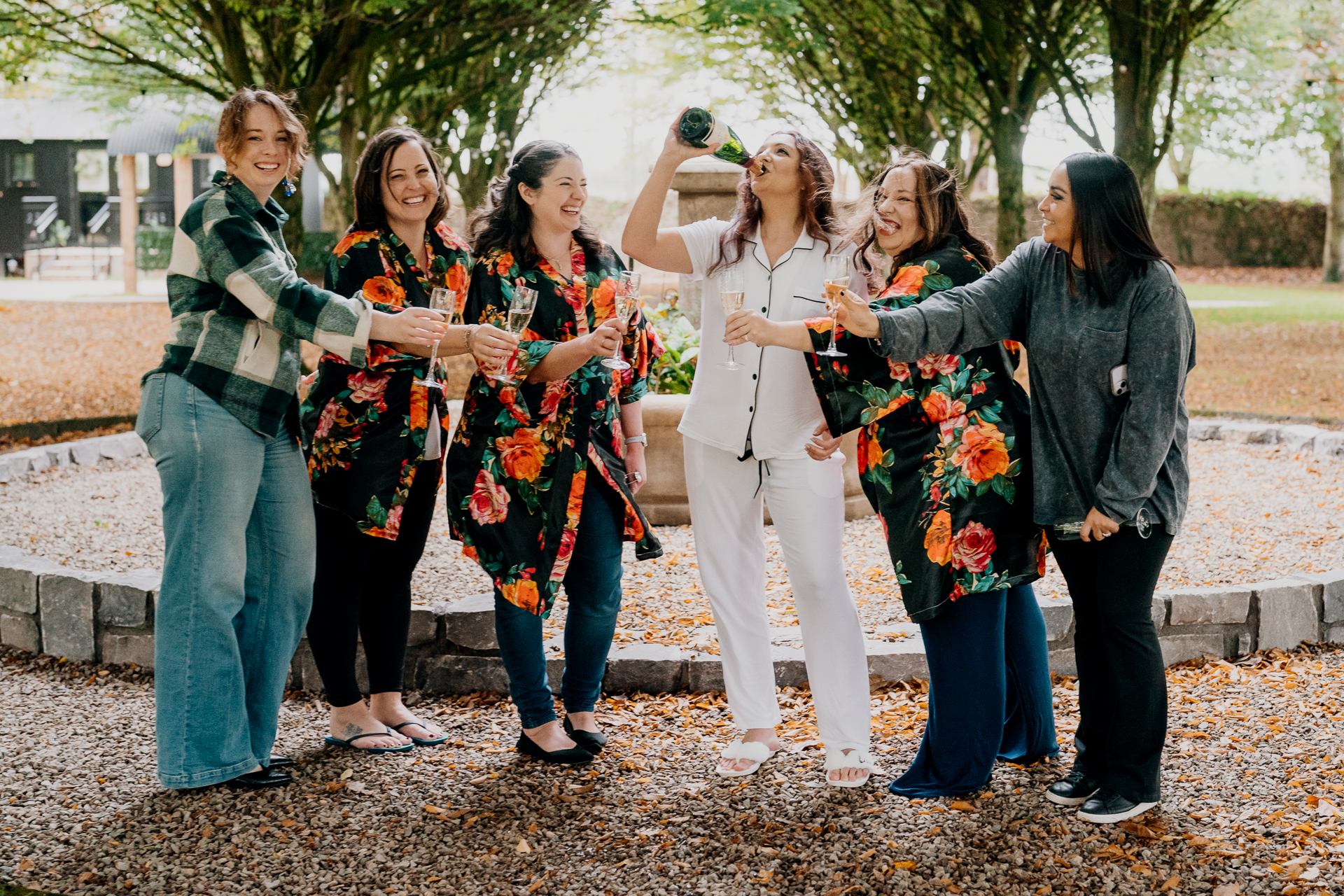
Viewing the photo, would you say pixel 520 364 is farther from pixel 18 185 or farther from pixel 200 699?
pixel 18 185

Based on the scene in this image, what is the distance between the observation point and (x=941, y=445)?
3199 mm

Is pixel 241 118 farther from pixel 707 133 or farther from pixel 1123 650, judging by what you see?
pixel 1123 650

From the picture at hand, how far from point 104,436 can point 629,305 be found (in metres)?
6.59

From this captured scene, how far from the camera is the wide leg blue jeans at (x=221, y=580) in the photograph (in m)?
3.25

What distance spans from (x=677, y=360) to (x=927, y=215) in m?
3.94

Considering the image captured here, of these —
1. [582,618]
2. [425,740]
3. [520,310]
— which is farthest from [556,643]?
[520,310]

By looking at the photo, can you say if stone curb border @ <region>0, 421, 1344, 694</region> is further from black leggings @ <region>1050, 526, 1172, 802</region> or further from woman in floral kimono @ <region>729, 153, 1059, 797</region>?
black leggings @ <region>1050, 526, 1172, 802</region>

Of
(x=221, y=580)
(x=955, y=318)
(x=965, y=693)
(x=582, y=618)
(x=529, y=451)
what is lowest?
(x=965, y=693)

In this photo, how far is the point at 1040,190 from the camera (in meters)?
32.7

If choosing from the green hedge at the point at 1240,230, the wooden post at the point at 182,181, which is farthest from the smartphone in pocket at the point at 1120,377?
the green hedge at the point at 1240,230

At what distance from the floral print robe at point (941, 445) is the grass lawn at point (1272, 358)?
25.9 ft

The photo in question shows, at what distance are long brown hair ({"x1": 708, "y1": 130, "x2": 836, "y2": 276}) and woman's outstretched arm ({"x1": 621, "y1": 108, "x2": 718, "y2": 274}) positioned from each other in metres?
0.12

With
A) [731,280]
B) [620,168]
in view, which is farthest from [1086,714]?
[620,168]

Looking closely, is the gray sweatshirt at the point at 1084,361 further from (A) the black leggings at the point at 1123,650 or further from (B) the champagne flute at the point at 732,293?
(B) the champagne flute at the point at 732,293
